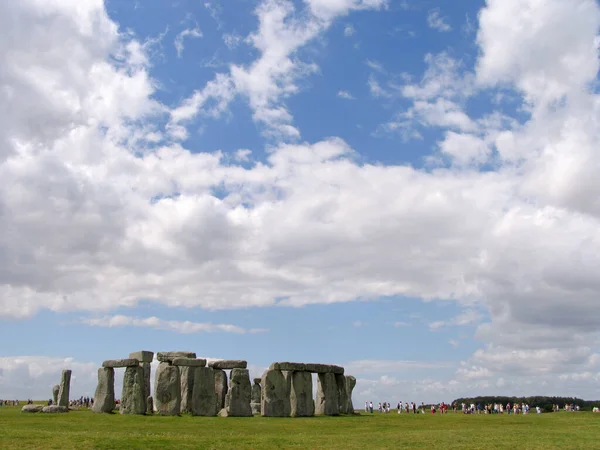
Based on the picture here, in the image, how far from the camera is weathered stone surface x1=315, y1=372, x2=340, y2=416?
119ft

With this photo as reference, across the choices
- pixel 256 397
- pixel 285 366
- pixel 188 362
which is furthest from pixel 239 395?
pixel 256 397

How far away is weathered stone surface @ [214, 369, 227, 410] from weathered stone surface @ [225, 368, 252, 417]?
2.64 metres

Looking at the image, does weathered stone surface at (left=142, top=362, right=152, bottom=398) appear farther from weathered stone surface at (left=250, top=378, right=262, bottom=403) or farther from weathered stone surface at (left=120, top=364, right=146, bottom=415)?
weathered stone surface at (left=250, top=378, right=262, bottom=403)

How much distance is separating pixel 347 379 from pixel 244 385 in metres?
9.63

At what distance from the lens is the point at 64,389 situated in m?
39.5

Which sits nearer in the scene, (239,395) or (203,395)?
(203,395)

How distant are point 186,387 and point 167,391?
4.06 ft

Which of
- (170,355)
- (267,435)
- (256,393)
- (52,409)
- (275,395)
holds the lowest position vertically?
(267,435)

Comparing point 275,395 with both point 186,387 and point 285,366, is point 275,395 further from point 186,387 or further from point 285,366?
point 186,387

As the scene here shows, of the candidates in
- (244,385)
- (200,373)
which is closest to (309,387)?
(244,385)

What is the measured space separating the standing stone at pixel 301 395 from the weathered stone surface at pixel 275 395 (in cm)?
33

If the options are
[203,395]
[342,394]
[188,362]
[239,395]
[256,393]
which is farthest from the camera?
[256,393]

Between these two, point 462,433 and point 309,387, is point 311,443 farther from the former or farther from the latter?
point 309,387

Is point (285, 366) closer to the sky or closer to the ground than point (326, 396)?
closer to the sky
